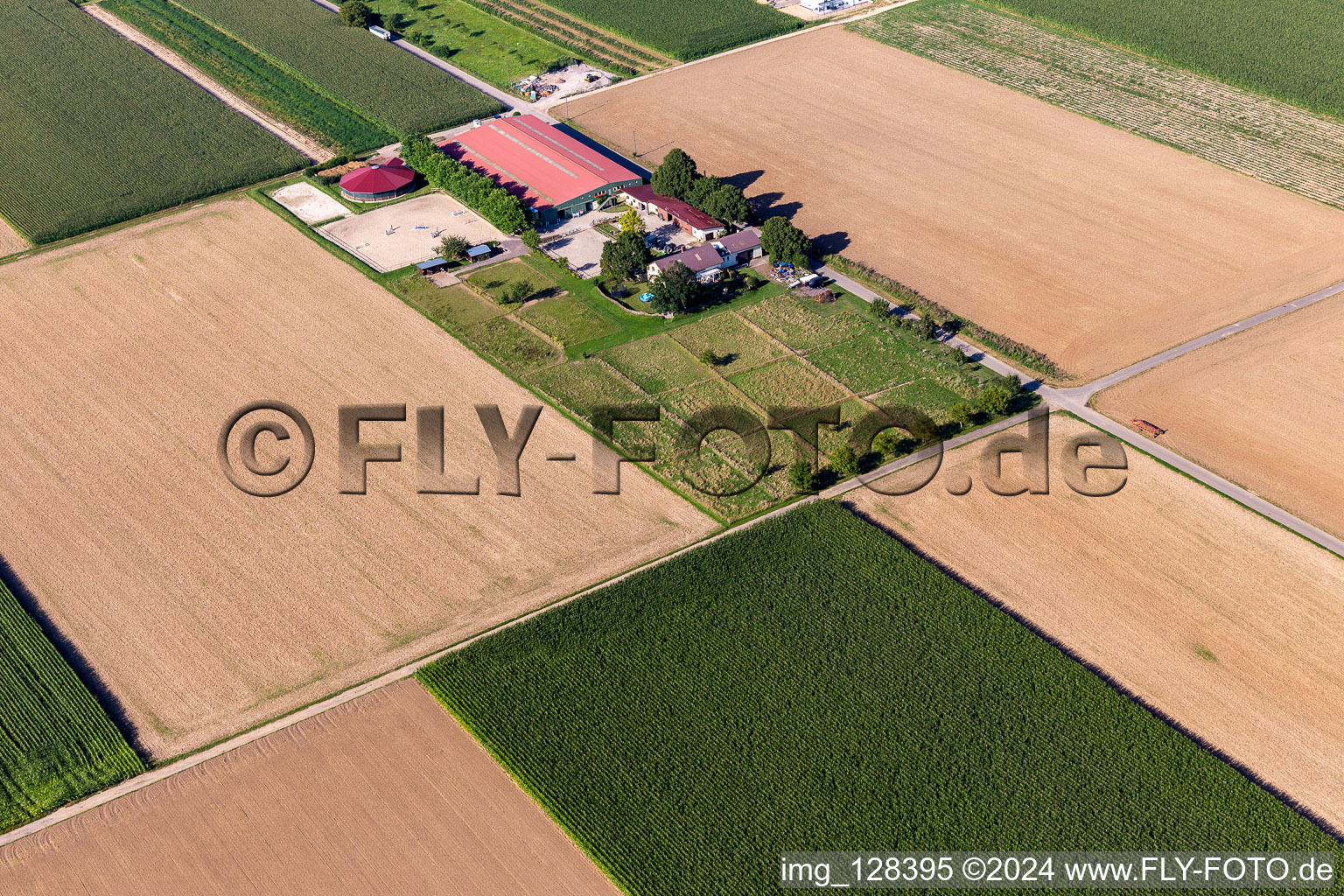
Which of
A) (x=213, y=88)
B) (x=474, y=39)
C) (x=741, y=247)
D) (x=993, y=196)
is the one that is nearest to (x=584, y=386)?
(x=741, y=247)

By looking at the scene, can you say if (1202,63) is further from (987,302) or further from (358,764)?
(358,764)

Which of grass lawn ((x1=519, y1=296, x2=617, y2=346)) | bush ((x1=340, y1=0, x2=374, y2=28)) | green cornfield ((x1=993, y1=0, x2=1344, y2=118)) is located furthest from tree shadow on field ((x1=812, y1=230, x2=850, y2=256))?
bush ((x1=340, y1=0, x2=374, y2=28))

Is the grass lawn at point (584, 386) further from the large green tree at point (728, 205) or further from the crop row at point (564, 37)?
the crop row at point (564, 37)

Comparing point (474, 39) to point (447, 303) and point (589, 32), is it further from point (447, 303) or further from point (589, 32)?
point (447, 303)

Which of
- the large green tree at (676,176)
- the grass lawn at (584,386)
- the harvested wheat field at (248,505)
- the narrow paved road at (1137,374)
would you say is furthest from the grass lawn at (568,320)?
the narrow paved road at (1137,374)

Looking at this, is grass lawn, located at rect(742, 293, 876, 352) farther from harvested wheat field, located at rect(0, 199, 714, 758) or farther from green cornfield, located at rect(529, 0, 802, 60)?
green cornfield, located at rect(529, 0, 802, 60)

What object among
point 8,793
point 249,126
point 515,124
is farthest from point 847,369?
point 249,126
